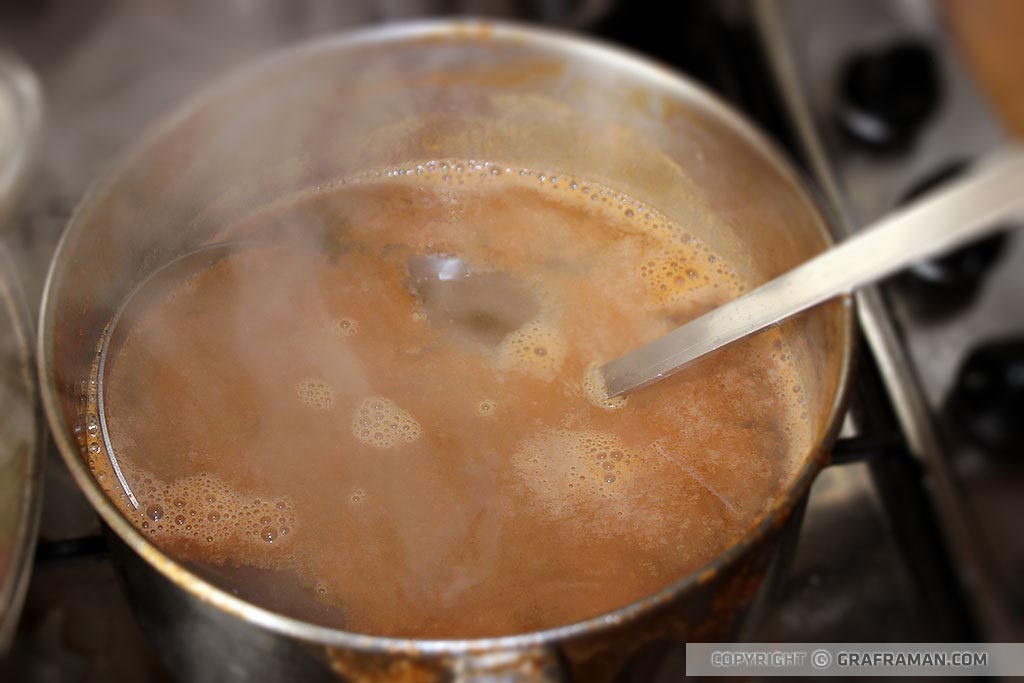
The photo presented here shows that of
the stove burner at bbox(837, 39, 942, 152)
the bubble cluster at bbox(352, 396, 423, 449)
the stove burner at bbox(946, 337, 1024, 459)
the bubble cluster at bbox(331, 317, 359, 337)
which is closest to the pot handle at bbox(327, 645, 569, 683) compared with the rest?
the bubble cluster at bbox(352, 396, 423, 449)

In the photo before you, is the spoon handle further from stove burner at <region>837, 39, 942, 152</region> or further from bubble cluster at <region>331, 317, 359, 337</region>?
stove burner at <region>837, 39, 942, 152</region>

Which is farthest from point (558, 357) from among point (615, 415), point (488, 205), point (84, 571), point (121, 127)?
point (121, 127)

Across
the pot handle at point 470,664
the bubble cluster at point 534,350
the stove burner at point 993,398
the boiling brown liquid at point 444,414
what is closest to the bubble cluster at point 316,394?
the boiling brown liquid at point 444,414

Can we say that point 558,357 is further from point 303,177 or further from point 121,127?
point 121,127

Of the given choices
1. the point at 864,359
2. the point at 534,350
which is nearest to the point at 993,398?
the point at 864,359

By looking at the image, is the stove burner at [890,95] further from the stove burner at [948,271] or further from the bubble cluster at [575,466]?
the bubble cluster at [575,466]

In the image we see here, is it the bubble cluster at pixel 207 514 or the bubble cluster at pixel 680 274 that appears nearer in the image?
the bubble cluster at pixel 207 514
